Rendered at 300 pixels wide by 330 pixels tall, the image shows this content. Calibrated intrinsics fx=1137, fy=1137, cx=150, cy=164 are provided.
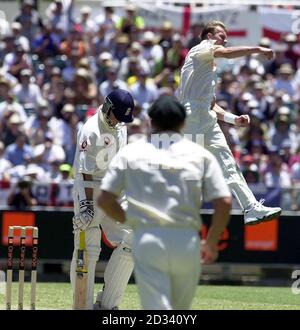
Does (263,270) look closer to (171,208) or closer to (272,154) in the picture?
(272,154)

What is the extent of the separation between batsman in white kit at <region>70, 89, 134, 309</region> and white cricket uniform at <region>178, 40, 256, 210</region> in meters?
0.95

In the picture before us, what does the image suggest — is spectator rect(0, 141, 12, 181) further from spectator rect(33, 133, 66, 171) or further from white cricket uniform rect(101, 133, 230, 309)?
white cricket uniform rect(101, 133, 230, 309)

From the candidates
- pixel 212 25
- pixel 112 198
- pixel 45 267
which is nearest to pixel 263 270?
pixel 45 267

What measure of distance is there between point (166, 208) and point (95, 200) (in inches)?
128

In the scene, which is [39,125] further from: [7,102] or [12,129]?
[7,102]

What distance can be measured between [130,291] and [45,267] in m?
3.97

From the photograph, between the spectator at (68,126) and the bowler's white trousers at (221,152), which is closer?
the bowler's white trousers at (221,152)

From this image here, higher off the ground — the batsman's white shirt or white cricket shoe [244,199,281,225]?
the batsman's white shirt

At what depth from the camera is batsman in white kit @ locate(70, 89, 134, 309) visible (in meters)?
10.8

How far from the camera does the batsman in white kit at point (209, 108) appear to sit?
11.6 m

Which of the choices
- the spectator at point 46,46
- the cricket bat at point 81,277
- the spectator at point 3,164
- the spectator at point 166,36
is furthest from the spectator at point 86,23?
the cricket bat at point 81,277

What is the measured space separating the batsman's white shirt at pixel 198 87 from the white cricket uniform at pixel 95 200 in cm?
90

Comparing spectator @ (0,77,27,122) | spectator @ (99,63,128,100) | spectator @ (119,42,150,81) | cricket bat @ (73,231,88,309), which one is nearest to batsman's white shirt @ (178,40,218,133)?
cricket bat @ (73,231,88,309)

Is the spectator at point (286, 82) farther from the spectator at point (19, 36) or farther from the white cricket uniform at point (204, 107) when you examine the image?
the white cricket uniform at point (204, 107)
